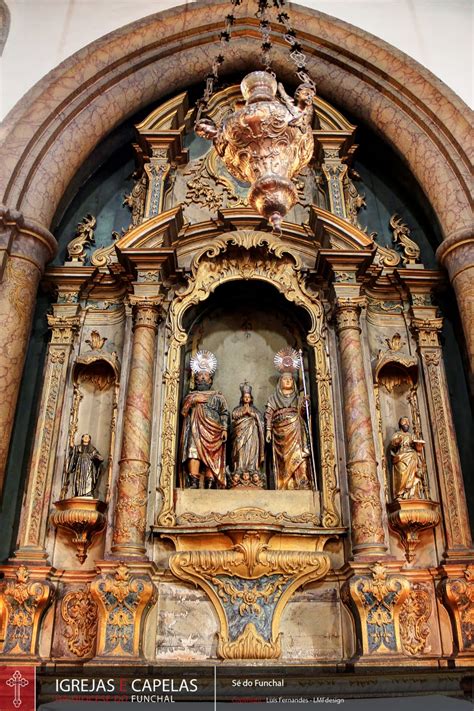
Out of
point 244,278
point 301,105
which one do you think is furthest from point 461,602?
point 301,105

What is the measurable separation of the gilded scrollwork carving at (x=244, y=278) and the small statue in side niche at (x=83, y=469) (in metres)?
Answer: 0.74

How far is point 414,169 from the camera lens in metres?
7.85

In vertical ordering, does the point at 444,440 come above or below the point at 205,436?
below

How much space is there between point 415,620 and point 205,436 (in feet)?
8.82

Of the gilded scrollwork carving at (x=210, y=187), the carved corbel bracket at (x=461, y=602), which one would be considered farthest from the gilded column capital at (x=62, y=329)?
the carved corbel bracket at (x=461, y=602)

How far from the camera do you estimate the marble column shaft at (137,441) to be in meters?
6.18

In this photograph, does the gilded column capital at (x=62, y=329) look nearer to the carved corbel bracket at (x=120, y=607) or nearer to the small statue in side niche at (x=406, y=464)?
the carved corbel bracket at (x=120, y=607)

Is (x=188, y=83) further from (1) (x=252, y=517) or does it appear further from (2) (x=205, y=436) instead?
(1) (x=252, y=517)

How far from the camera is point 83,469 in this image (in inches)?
261

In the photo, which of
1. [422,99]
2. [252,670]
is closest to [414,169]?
[422,99]

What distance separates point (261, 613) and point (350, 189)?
5.26 meters

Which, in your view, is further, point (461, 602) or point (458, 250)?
Result: point (458, 250)

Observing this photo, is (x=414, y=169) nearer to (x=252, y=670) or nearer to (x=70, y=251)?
(x=70, y=251)

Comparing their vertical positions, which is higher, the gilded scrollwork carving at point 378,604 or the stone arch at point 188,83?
the stone arch at point 188,83
